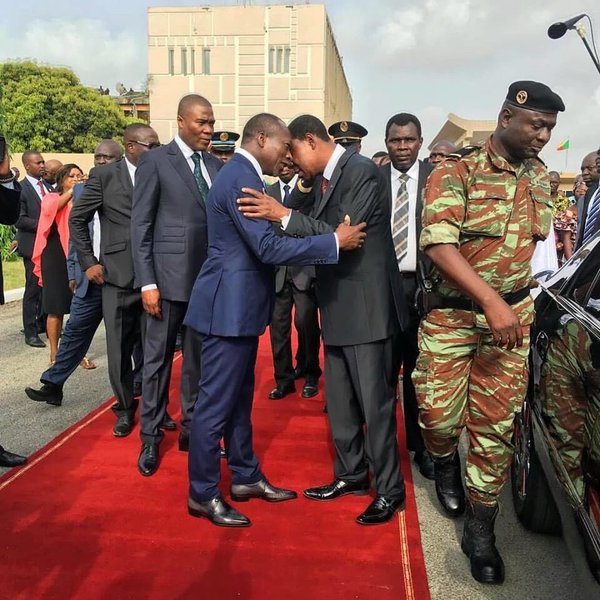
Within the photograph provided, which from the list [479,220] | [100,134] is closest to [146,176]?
[479,220]

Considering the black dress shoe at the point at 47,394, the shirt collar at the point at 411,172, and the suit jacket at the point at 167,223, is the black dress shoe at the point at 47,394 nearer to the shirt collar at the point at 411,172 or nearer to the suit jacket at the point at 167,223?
the suit jacket at the point at 167,223

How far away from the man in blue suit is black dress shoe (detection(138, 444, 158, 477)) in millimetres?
544

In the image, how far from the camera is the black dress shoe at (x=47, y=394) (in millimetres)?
4484

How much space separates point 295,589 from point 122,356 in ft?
6.83

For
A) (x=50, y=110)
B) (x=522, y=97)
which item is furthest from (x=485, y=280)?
(x=50, y=110)

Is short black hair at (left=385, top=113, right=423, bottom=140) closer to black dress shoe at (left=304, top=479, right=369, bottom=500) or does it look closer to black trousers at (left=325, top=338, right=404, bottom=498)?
black trousers at (left=325, top=338, right=404, bottom=498)

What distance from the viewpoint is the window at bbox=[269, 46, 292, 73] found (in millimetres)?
49969

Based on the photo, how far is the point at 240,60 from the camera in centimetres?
5094

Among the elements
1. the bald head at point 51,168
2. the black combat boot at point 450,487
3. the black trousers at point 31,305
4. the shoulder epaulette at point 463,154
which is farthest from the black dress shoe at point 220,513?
the bald head at point 51,168

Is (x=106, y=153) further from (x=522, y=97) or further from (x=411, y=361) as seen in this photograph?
(x=522, y=97)

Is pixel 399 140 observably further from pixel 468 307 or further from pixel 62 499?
pixel 62 499

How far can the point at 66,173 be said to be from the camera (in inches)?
207

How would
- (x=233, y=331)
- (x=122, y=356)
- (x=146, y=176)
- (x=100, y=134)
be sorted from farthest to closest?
(x=100, y=134) < (x=122, y=356) < (x=146, y=176) < (x=233, y=331)

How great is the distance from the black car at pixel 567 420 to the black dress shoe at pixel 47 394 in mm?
3233
